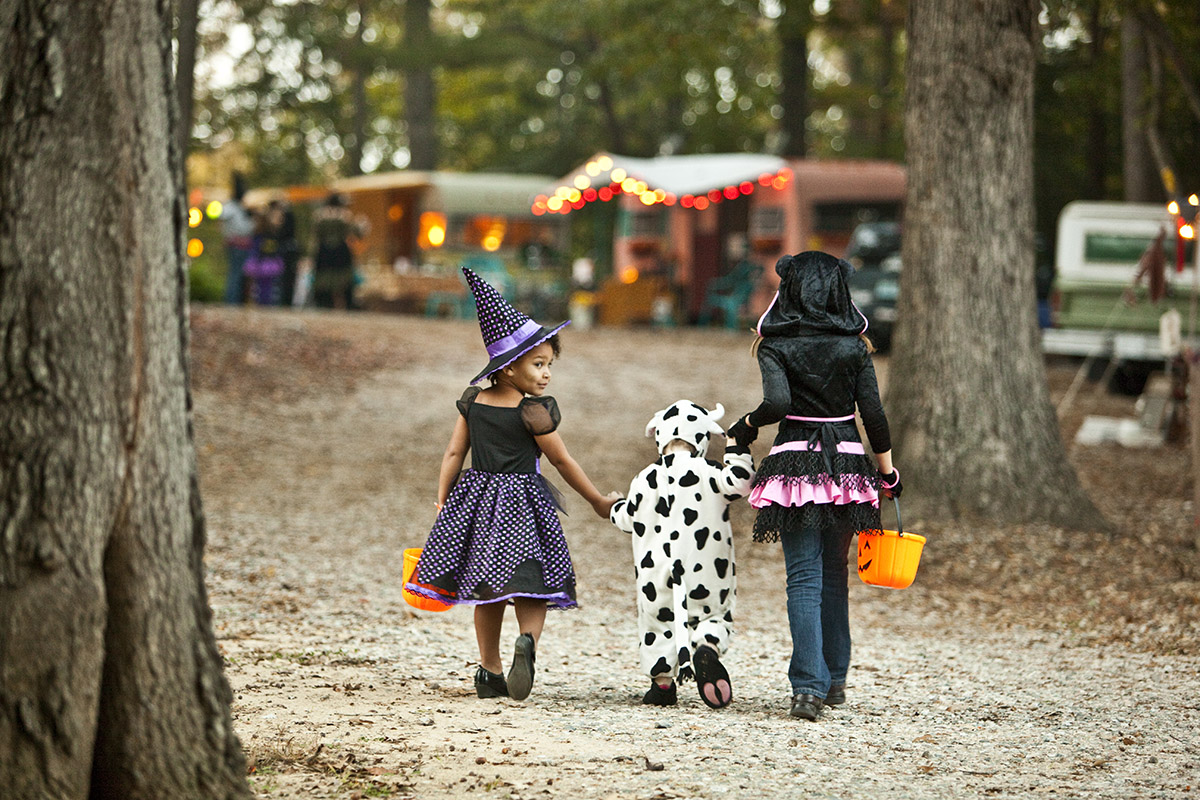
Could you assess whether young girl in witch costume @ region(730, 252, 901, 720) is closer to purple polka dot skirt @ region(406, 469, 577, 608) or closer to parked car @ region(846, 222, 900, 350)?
purple polka dot skirt @ region(406, 469, 577, 608)

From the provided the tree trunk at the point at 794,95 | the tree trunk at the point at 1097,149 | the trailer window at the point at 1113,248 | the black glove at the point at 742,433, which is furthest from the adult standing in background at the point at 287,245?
the black glove at the point at 742,433

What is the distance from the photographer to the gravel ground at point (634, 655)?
4.18m

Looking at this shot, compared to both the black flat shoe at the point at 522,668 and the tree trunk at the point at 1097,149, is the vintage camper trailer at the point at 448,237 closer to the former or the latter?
the tree trunk at the point at 1097,149

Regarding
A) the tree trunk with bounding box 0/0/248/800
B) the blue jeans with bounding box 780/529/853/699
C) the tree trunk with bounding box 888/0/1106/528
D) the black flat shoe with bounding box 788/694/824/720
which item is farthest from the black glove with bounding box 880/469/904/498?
the tree trunk with bounding box 888/0/1106/528

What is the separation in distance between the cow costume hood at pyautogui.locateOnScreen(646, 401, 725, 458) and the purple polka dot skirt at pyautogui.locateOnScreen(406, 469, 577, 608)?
1.59 feet

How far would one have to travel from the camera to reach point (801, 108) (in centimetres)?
2719

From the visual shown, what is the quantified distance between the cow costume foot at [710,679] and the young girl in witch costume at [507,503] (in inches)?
19.9

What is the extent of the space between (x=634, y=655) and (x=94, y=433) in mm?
3677

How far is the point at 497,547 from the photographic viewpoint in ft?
16.2

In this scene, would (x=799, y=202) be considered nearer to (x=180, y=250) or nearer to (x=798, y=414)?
(x=798, y=414)

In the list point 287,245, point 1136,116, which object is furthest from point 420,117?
point 1136,116

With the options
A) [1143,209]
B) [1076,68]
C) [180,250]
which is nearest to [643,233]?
[1076,68]

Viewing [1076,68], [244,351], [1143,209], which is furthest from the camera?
[1076,68]

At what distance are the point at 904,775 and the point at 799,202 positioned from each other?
61.5ft
